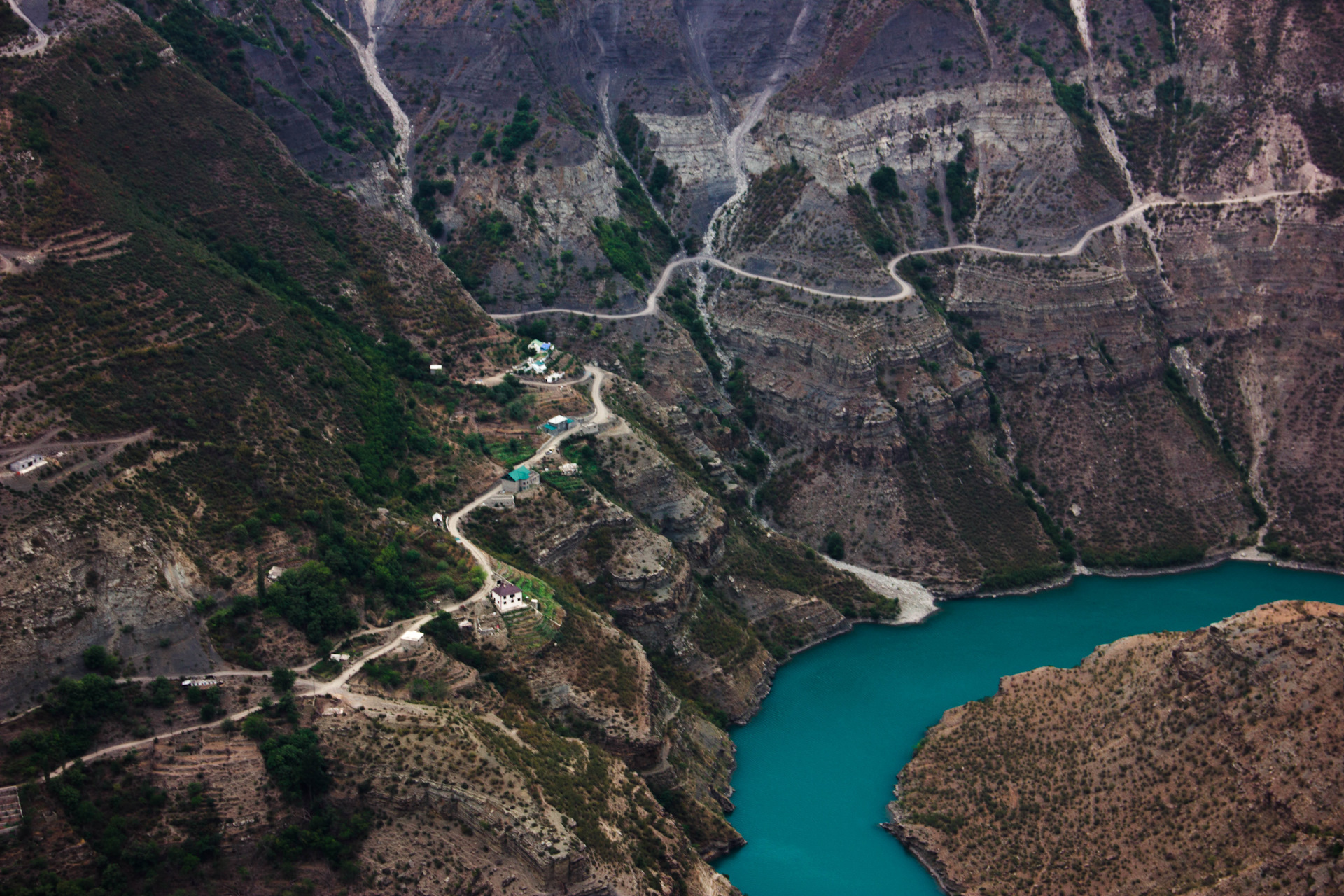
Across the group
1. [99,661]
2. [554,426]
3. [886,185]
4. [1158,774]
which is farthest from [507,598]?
[886,185]

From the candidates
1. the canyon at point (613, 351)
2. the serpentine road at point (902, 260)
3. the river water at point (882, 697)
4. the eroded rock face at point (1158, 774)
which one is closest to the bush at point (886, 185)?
the canyon at point (613, 351)

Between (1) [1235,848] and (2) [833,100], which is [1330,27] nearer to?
(2) [833,100]

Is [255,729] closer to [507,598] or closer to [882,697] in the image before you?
[507,598]

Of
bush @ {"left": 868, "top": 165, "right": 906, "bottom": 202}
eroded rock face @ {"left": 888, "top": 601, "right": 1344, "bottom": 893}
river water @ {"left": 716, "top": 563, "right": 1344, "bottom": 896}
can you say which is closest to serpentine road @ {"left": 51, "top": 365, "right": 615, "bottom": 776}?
river water @ {"left": 716, "top": 563, "right": 1344, "bottom": 896}

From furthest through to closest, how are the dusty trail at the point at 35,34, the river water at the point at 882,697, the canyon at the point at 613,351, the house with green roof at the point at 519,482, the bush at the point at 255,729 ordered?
the house with green roof at the point at 519,482 < the dusty trail at the point at 35,34 < the river water at the point at 882,697 < the canyon at the point at 613,351 < the bush at the point at 255,729

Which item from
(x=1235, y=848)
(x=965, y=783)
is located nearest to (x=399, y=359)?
(x=965, y=783)

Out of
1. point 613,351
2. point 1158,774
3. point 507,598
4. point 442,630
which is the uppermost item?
point 613,351

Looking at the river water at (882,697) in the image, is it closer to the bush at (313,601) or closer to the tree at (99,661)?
the bush at (313,601)
